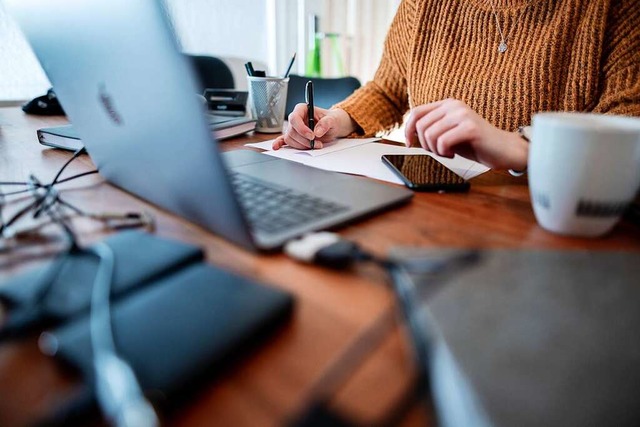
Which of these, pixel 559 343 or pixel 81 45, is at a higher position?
pixel 81 45

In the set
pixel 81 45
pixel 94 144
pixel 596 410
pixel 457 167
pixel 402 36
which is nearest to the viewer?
pixel 596 410

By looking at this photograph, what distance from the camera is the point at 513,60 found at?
2.93ft

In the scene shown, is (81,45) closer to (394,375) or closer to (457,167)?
(394,375)

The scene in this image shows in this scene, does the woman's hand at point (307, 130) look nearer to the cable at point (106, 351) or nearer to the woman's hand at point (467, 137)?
the woman's hand at point (467, 137)

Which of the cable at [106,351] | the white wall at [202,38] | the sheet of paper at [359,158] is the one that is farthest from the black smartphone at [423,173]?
the white wall at [202,38]

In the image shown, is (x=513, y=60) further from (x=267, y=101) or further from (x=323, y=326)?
(x=323, y=326)

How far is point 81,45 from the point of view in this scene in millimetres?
386

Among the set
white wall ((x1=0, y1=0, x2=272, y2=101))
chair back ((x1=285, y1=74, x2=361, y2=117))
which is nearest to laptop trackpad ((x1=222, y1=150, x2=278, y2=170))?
chair back ((x1=285, y1=74, x2=361, y2=117))

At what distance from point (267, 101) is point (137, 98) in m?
0.66

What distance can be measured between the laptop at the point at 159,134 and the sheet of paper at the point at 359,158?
3.0 inches

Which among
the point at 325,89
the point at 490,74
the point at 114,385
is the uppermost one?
the point at 114,385

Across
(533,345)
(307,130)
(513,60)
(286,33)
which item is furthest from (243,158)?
(286,33)

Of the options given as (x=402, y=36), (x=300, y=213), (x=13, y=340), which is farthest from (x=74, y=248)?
(x=402, y=36)

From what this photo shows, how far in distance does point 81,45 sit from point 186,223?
189 millimetres
